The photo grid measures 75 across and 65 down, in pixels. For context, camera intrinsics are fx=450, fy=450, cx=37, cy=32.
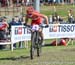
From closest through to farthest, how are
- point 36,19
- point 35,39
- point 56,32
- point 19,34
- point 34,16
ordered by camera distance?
point 34,16 < point 36,19 < point 35,39 < point 19,34 < point 56,32

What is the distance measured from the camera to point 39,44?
54.6 feet

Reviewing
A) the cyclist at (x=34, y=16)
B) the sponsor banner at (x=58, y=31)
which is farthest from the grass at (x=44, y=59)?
the sponsor banner at (x=58, y=31)

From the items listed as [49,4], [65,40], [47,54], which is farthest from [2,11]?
[47,54]

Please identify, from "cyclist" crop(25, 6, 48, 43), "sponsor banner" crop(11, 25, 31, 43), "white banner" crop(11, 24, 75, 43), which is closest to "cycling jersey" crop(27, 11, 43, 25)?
"cyclist" crop(25, 6, 48, 43)

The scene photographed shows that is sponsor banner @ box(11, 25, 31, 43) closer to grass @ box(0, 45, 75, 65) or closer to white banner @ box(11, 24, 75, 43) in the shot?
white banner @ box(11, 24, 75, 43)

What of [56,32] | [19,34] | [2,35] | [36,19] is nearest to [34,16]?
[36,19]

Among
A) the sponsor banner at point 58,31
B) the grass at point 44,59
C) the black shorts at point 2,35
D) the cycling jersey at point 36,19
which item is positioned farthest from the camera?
the sponsor banner at point 58,31

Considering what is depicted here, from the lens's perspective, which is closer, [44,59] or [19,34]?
[44,59]

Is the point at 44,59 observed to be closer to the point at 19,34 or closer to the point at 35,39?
the point at 35,39

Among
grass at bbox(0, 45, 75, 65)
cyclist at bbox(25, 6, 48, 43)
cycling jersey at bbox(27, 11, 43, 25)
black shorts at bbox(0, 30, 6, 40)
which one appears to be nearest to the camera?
grass at bbox(0, 45, 75, 65)

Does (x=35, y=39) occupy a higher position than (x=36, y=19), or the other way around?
(x=36, y=19)

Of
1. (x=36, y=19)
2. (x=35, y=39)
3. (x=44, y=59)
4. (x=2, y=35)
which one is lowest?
(x=44, y=59)

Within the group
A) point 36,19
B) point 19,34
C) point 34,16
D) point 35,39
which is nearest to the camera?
point 34,16

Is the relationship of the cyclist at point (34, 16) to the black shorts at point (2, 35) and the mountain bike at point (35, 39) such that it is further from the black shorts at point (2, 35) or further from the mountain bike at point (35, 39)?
the black shorts at point (2, 35)
